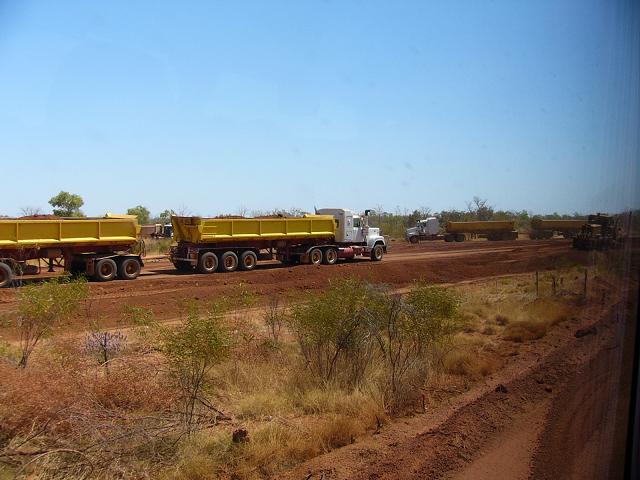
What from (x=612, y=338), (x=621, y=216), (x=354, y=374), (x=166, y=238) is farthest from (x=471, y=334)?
(x=166, y=238)

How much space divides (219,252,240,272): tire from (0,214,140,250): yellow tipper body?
4.30 m

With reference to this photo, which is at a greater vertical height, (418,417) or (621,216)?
(621,216)

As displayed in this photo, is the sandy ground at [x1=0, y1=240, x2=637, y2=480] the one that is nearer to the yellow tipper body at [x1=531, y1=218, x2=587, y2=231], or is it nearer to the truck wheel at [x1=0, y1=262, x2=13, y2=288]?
the yellow tipper body at [x1=531, y1=218, x2=587, y2=231]

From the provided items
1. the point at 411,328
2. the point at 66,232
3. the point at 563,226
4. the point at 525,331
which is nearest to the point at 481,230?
the point at 66,232

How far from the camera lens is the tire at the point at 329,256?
33.1 meters

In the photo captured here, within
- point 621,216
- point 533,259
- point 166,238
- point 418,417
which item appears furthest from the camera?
point 166,238

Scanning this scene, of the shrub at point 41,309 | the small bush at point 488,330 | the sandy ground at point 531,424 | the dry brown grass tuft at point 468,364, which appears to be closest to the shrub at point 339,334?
the sandy ground at point 531,424

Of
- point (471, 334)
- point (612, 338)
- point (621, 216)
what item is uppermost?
point (621, 216)

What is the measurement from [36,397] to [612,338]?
6.44 meters

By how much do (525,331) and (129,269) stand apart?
17.2 metres

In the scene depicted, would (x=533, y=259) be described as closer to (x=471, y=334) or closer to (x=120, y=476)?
(x=471, y=334)

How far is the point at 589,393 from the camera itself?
7516mm

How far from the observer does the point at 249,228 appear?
2956 centimetres

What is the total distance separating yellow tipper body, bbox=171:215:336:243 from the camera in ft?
91.1
